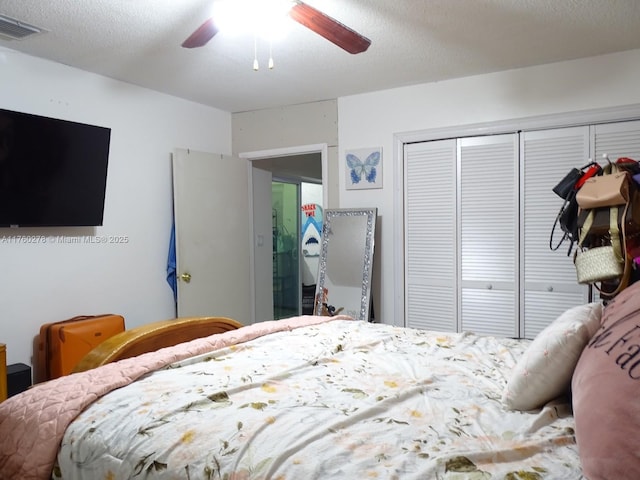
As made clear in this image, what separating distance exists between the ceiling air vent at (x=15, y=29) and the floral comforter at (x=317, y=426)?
209 cm

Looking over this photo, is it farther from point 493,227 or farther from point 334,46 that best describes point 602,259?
point 334,46

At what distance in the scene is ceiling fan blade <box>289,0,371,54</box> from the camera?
6.21ft

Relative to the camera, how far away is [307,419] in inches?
47.8

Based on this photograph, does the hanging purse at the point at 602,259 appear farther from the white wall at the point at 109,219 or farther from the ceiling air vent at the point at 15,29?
the ceiling air vent at the point at 15,29

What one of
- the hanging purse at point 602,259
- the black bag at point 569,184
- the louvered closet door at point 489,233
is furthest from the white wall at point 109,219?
the hanging purse at point 602,259

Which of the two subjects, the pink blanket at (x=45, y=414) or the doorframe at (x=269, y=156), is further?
the doorframe at (x=269, y=156)

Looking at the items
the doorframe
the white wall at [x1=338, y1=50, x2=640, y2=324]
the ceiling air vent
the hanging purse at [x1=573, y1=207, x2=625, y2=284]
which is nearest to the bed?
the hanging purse at [x1=573, y1=207, x2=625, y2=284]

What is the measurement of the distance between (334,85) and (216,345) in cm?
247

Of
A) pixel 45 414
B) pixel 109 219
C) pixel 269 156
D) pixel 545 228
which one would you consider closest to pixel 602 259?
pixel 545 228

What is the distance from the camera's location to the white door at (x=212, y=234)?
3820 mm

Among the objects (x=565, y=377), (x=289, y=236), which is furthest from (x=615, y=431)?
(x=289, y=236)

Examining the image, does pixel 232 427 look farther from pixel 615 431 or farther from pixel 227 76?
pixel 227 76

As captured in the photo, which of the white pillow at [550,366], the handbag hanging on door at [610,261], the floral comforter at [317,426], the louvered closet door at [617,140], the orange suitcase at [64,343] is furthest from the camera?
the louvered closet door at [617,140]

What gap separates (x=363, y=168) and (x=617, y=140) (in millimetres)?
1827
